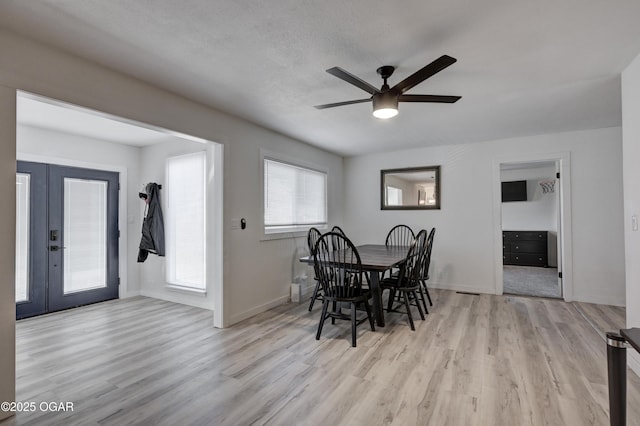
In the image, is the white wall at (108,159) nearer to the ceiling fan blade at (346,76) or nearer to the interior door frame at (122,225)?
the interior door frame at (122,225)

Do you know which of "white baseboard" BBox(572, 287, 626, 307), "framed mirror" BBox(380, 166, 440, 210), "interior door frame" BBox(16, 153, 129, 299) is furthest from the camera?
"framed mirror" BBox(380, 166, 440, 210)

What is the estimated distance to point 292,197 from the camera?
4676 mm

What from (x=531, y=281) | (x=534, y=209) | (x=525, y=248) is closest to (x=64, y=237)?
(x=531, y=281)

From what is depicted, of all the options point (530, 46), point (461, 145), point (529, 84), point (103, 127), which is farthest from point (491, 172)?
point (103, 127)

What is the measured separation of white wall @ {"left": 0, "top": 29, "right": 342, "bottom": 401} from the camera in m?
1.86

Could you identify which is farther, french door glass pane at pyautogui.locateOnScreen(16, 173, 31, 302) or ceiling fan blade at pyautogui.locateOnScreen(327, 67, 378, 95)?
french door glass pane at pyautogui.locateOnScreen(16, 173, 31, 302)

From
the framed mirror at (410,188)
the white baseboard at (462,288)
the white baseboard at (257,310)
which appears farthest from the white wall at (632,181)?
Result: the white baseboard at (257,310)


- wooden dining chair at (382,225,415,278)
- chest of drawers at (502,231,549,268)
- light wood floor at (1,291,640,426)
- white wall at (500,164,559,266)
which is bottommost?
light wood floor at (1,291,640,426)

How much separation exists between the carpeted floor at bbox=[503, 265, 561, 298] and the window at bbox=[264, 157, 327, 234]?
3269 mm

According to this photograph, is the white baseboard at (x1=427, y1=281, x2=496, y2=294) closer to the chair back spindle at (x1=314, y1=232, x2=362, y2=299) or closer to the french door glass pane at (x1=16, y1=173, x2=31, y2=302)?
→ the chair back spindle at (x1=314, y1=232, x2=362, y2=299)

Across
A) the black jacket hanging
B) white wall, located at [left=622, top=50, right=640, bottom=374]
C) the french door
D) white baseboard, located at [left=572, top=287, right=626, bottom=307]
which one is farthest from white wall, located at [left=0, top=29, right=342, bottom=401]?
white baseboard, located at [left=572, top=287, right=626, bottom=307]

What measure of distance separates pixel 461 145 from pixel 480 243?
1.59 m

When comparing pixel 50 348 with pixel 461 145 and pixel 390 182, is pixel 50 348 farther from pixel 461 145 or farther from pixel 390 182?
pixel 461 145

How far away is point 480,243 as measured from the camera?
15.8 feet
